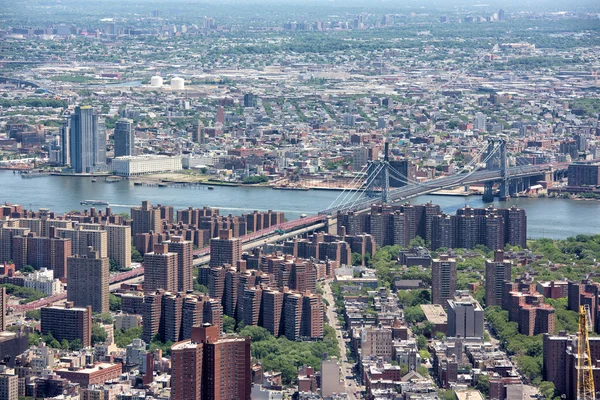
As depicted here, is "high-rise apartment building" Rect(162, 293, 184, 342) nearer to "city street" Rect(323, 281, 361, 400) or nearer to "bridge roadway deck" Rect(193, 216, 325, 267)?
"city street" Rect(323, 281, 361, 400)

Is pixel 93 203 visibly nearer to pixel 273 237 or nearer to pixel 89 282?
pixel 273 237

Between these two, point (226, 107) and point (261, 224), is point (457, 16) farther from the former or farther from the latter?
point (261, 224)

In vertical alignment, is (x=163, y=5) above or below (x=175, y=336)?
above

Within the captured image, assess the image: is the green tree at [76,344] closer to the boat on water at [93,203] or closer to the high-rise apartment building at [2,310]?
the high-rise apartment building at [2,310]

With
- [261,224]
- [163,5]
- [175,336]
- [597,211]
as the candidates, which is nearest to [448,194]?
[597,211]

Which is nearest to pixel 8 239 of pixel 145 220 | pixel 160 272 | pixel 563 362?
pixel 145 220

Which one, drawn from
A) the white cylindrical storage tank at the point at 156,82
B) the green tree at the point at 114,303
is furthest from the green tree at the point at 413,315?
the white cylindrical storage tank at the point at 156,82
